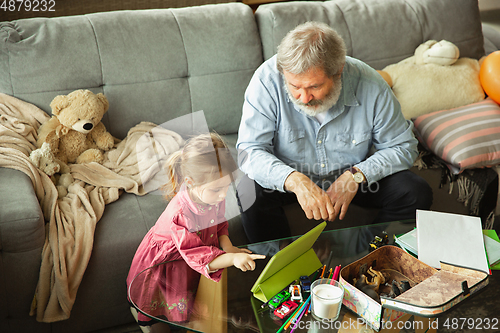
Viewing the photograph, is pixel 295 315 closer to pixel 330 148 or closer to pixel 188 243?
pixel 188 243

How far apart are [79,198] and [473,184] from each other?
146 centimetres

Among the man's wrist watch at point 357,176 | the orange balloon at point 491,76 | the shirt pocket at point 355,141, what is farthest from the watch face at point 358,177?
the orange balloon at point 491,76

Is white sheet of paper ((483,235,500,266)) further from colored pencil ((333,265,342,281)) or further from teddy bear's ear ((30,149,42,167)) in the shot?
teddy bear's ear ((30,149,42,167))

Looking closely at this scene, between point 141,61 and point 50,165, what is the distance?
543 millimetres

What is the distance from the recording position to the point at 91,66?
1.55 m

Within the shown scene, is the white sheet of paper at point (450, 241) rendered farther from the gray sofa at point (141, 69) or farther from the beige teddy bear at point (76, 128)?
the beige teddy bear at point (76, 128)

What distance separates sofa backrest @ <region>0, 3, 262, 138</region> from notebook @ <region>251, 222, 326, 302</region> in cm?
86

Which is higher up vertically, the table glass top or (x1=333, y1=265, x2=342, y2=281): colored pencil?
the table glass top

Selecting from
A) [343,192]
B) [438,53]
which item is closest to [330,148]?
[343,192]

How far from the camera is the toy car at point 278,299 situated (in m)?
0.88

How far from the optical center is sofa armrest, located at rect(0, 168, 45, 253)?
1.10m

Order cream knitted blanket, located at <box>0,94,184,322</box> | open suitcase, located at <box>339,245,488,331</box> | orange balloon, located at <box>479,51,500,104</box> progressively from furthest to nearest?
orange balloon, located at <box>479,51,500,104</box> → cream knitted blanket, located at <box>0,94,184,322</box> → open suitcase, located at <box>339,245,488,331</box>

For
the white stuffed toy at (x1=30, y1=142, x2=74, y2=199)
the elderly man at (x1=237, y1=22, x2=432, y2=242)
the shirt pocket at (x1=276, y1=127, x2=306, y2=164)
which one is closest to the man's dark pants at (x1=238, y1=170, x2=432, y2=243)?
the elderly man at (x1=237, y1=22, x2=432, y2=242)

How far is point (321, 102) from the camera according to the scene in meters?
1.29
